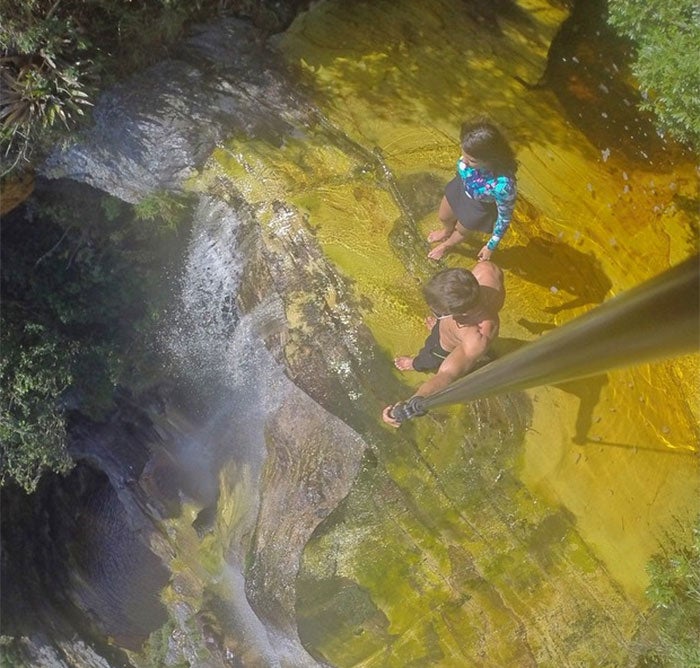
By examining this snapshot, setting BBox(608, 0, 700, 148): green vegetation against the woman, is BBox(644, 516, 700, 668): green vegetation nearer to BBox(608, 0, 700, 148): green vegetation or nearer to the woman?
the woman

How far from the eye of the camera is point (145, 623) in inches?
284

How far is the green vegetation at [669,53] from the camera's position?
15.7 feet

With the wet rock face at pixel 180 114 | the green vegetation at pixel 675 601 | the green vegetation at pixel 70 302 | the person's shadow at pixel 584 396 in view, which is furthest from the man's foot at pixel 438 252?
the green vegetation at pixel 675 601

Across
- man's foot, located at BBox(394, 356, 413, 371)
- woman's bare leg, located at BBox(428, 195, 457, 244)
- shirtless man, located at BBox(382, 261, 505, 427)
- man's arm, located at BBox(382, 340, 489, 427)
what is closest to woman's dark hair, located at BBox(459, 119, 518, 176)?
shirtless man, located at BBox(382, 261, 505, 427)

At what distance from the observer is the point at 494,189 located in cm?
427

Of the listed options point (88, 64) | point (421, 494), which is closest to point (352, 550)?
point (421, 494)

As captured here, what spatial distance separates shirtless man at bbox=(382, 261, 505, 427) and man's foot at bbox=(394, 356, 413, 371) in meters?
0.06

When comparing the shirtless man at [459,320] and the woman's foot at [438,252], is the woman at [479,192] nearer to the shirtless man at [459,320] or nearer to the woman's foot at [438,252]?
the woman's foot at [438,252]

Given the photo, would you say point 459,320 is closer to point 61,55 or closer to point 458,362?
point 458,362

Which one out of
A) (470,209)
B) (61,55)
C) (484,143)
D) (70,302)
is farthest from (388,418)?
(61,55)

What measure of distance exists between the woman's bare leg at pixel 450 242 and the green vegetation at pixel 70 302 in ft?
6.54

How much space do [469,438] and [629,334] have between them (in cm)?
299

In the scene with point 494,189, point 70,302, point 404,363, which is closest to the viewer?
point 494,189

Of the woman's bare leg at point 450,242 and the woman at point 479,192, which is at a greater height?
the woman at point 479,192
